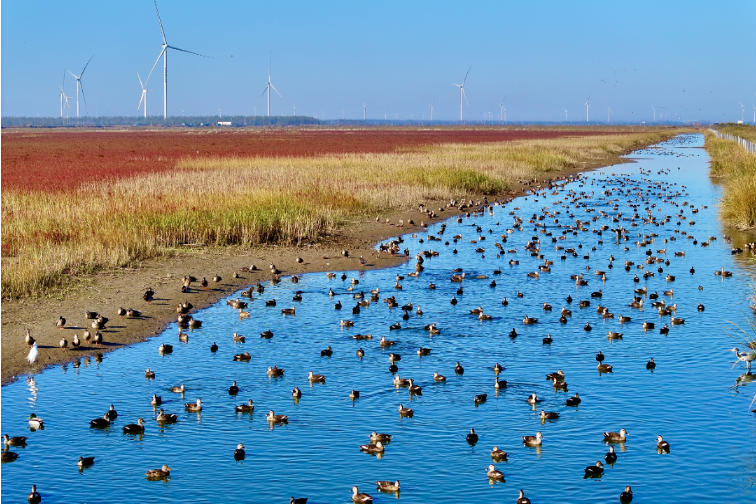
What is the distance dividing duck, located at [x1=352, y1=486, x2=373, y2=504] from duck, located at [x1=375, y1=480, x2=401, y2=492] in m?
0.40

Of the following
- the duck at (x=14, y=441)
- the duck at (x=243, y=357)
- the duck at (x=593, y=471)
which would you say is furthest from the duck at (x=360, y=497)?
the duck at (x=243, y=357)

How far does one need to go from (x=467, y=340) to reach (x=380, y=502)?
828 centimetres

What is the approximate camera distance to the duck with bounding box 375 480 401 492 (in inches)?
437

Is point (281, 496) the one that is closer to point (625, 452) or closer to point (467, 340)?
point (625, 452)

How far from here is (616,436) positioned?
1270 centimetres

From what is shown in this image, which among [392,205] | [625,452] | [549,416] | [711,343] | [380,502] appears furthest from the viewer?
[392,205]

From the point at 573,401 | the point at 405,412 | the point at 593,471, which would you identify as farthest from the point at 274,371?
the point at 593,471

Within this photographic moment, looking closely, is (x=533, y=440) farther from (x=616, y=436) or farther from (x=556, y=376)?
(x=556, y=376)

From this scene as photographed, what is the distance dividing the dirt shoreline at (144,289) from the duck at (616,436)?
10395 millimetres

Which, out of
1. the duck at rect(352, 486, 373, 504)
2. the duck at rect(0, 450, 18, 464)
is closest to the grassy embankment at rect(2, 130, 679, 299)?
the duck at rect(0, 450, 18, 464)

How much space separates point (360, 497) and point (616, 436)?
437cm

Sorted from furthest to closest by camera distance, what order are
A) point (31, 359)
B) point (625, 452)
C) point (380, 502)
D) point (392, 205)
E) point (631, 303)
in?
1. point (392, 205)
2. point (631, 303)
3. point (31, 359)
4. point (625, 452)
5. point (380, 502)

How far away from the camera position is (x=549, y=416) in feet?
45.0

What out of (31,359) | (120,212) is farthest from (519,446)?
(120,212)
